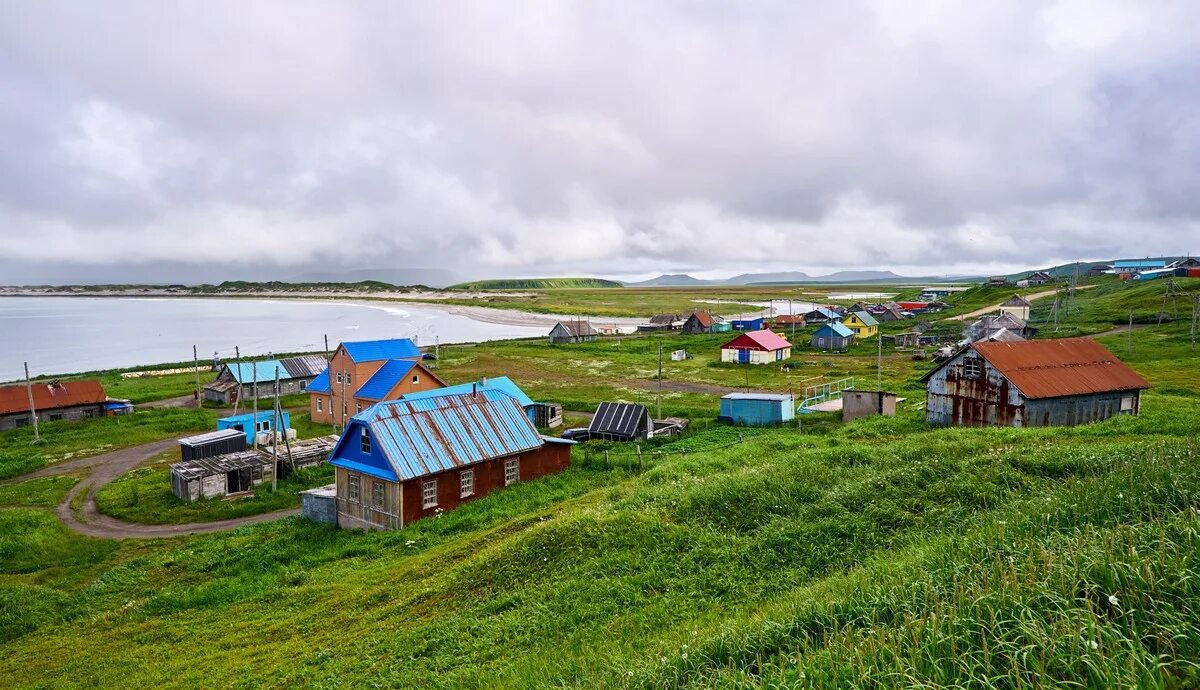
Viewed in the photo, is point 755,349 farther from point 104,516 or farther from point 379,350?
point 104,516

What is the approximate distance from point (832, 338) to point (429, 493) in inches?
2698

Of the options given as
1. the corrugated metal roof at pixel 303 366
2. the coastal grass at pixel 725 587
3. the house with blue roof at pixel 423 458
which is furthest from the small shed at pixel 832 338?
the house with blue roof at pixel 423 458

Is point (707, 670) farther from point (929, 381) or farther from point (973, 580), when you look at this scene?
point (929, 381)

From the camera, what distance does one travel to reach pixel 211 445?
114 ft

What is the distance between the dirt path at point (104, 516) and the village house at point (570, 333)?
65.3 meters

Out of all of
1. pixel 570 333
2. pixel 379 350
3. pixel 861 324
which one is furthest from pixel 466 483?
pixel 861 324

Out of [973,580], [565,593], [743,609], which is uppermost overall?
[973,580]

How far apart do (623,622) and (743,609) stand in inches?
89.6

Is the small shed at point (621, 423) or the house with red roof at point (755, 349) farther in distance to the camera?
the house with red roof at point (755, 349)

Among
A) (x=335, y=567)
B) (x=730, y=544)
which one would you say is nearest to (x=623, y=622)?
(x=730, y=544)

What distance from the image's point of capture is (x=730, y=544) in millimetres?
14344

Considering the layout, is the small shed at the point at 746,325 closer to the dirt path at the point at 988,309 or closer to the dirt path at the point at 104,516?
the dirt path at the point at 988,309

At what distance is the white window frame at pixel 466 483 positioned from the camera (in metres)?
26.2

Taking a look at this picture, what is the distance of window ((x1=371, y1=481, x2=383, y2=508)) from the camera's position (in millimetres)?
24312
